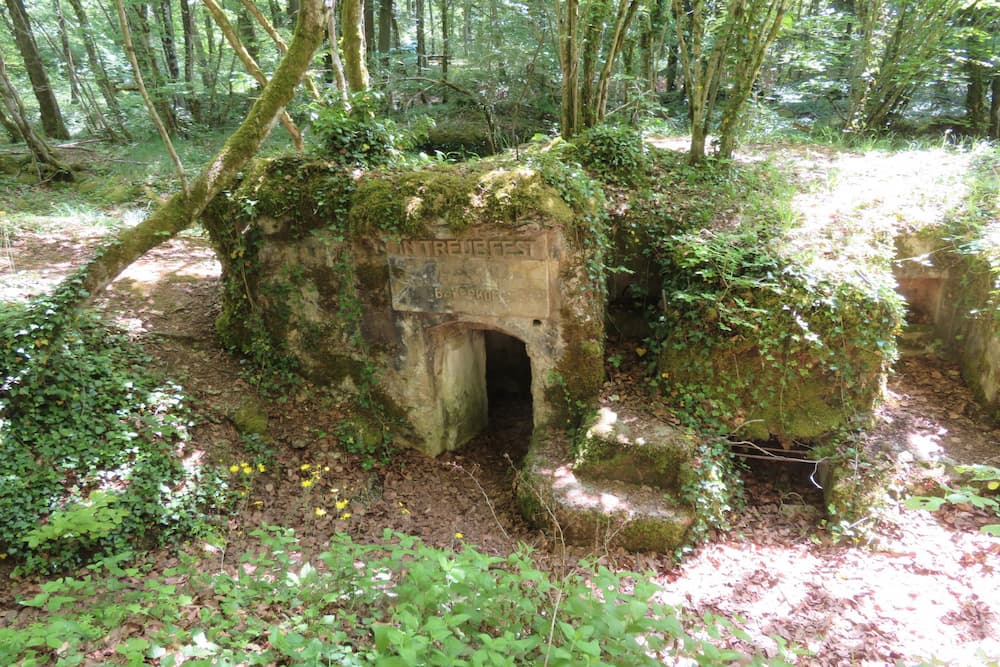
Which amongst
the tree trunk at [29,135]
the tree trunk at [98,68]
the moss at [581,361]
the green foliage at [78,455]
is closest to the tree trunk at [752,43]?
the moss at [581,361]

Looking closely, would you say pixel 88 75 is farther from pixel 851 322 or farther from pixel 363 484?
pixel 851 322

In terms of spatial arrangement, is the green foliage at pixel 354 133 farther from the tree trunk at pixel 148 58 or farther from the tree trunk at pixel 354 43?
the tree trunk at pixel 148 58

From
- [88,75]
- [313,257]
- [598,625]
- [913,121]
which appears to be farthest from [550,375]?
[88,75]

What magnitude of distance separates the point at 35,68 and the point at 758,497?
17256mm

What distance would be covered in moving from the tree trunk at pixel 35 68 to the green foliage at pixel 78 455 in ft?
35.5

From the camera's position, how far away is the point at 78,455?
16.1ft

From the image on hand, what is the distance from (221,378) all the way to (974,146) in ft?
40.7

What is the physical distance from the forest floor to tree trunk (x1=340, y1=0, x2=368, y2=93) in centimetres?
366

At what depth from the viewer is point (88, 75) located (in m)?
15.4

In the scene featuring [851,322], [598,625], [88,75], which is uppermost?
[88,75]

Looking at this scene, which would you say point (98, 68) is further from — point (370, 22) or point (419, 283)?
point (419, 283)

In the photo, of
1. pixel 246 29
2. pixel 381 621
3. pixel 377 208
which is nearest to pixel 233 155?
pixel 377 208

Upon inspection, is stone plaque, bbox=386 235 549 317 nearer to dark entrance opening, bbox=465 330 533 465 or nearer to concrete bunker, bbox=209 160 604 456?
concrete bunker, bbox=209 160 604 456

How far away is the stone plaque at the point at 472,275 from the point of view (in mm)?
5738
